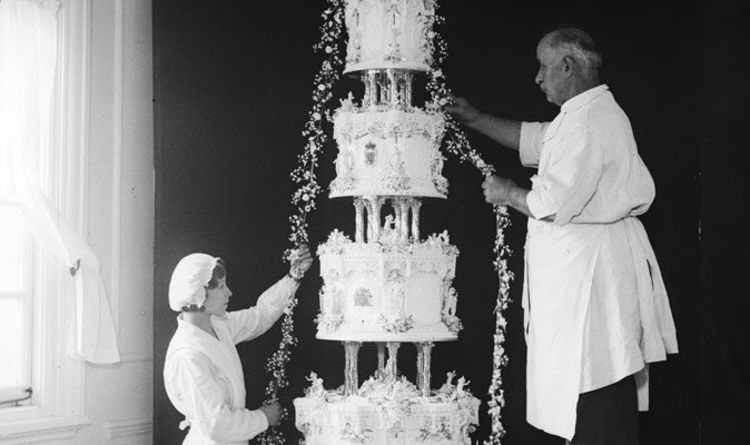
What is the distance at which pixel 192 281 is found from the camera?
4395 mm

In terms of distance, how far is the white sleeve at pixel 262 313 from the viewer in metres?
4.89

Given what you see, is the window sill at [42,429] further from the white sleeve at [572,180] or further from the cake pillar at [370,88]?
the white sleeve at [572,180]

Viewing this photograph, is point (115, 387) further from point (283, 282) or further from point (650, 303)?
point (650, 303)

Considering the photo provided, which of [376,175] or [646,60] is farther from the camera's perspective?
[646,60]

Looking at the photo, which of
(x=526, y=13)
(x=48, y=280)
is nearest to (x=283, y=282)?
(x=48, y=280)

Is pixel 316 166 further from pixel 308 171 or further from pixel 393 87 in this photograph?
pixel 393 87

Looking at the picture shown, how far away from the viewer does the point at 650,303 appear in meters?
4.62

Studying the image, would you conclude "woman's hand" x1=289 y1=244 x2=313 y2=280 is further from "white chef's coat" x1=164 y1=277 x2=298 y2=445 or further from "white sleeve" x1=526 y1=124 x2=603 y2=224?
"white sleeve" x1=526 y1=124 x2=603 y2=224

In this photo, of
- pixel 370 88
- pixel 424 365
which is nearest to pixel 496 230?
pixel 424 365

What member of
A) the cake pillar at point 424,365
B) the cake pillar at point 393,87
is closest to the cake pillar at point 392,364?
the cake pillar at point 424,365

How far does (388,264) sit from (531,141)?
39.6 inches

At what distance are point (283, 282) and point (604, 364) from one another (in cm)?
148

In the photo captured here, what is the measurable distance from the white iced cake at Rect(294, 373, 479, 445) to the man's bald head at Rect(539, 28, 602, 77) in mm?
1466

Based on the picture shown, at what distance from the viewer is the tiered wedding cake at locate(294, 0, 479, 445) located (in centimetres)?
476
